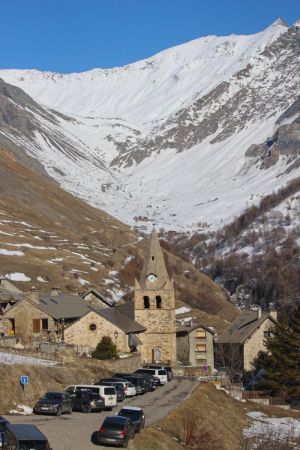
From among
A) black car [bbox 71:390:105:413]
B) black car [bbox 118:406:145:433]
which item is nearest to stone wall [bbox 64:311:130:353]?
black car [bbox 71:390:105:413]

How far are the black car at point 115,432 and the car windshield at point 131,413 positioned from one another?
106 inches

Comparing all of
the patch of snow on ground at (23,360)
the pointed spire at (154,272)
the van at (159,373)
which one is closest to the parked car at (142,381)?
the patch of snow on ground at (23,360)

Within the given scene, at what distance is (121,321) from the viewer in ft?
251

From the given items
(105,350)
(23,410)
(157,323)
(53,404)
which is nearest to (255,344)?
(157,323)

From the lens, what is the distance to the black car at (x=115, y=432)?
118 ft

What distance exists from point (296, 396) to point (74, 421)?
32629 mm

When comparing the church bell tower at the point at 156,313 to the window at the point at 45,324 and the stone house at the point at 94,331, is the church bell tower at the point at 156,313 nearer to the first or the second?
the stone house at the point at 94,331

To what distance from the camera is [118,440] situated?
3588 centimetres

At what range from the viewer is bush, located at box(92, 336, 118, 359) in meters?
64.3

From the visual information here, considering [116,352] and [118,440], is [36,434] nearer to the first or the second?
[118,440]

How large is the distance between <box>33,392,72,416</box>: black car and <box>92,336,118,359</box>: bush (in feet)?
71.8

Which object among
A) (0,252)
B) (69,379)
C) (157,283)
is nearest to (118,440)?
(69,379)

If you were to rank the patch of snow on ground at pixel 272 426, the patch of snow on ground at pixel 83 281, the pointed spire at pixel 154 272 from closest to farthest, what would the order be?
the patch of snow on ground at pixel 272 426 < the pointed spire at pixel 154 272 < the patch of snow on ground at pixel 83 281

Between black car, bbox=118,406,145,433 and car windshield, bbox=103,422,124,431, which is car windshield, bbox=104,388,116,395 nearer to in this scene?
black car, bbox=118,406,145,433
